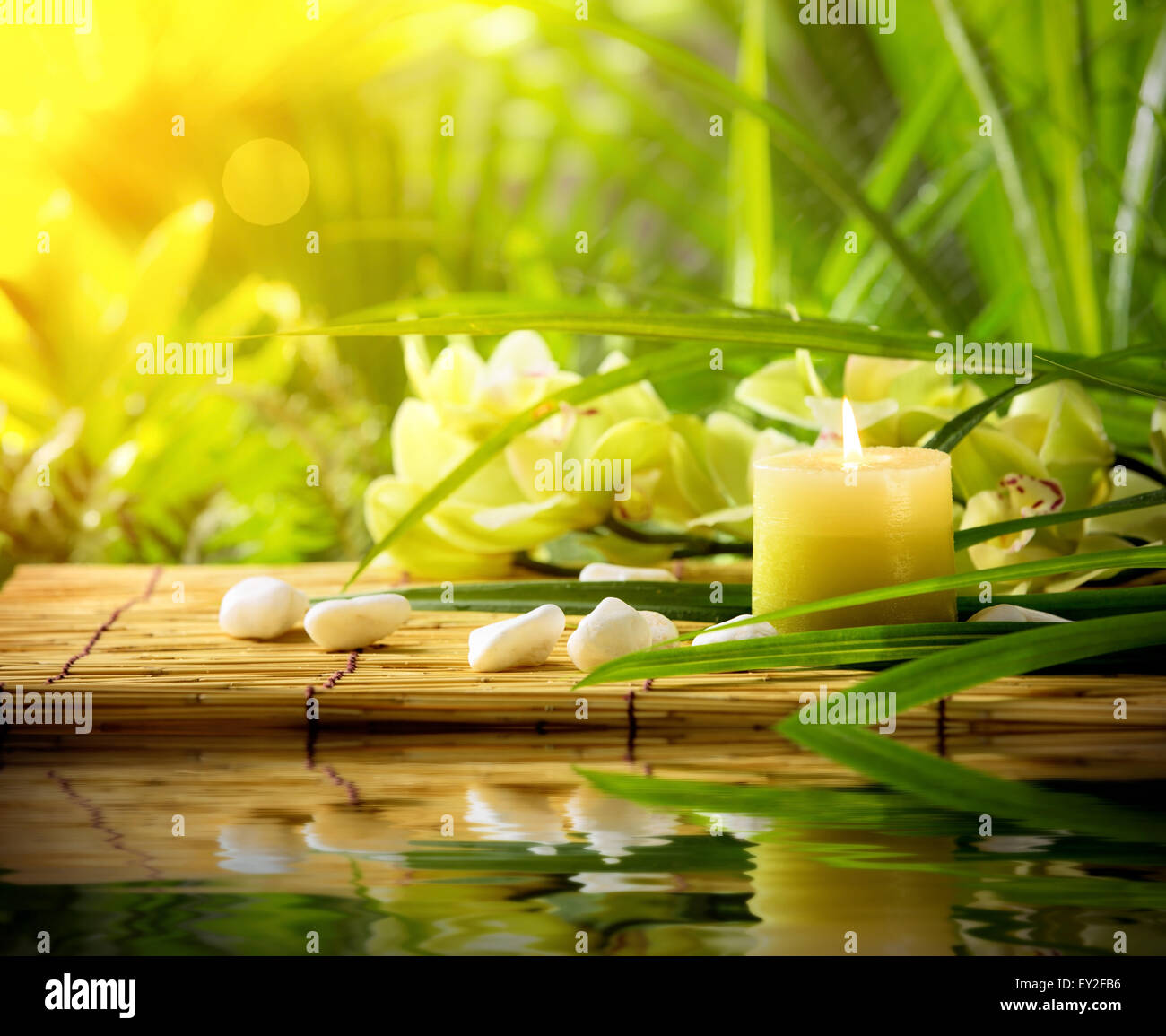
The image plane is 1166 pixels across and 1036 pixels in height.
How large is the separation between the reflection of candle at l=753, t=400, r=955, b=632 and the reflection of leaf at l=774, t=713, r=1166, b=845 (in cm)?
5

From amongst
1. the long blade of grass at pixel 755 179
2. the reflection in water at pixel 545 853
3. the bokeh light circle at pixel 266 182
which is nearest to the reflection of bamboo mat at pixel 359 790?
the reflection in water at pixel 545 853

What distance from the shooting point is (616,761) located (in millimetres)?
278

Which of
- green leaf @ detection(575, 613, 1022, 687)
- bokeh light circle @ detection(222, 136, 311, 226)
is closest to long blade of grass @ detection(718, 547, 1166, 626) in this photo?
green leaf @ detection(575, 613, 1022, 687)

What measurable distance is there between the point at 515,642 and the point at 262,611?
93mm

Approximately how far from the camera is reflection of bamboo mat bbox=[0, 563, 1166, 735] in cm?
29

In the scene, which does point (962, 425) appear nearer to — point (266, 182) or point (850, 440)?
point (850, 440)

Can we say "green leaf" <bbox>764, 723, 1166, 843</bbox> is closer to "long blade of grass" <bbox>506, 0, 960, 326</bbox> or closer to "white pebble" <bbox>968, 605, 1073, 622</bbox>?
"white pebble" <bbox>968, 605, 1073, 622</bbox>

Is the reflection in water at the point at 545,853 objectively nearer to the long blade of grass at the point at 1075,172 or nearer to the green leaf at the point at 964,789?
the green leaf at the point at 964,789

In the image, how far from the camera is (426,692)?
0.97 ft

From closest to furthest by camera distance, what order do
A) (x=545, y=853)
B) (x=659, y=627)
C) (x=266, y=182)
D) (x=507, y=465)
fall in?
(x=545, y=853) → (x=659, y=627) → (x=507, y=465) → (x=266, y=182)

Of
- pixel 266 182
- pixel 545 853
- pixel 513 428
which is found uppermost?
pixel 266 182

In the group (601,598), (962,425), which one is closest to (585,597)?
(601,598)

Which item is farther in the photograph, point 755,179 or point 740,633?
point 755,179

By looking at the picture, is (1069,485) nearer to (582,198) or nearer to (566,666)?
(566,666)
